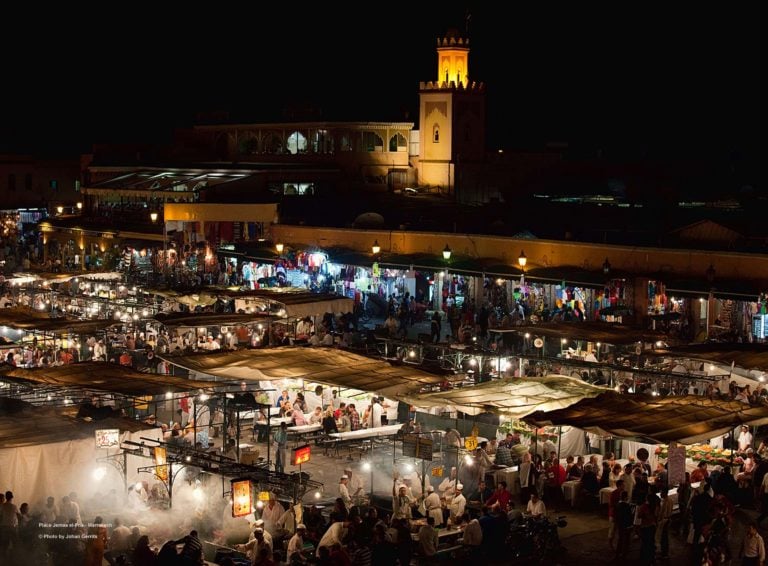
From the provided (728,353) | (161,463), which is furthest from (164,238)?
(161,463)

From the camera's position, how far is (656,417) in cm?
1827

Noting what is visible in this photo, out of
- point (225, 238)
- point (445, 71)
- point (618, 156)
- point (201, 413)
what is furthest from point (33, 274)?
point (618, 156)

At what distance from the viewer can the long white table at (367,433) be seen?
20.9 meters

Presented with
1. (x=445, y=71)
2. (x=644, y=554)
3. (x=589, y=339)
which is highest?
(x=445, y=71)

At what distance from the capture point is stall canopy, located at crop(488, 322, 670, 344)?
24253 millimetres

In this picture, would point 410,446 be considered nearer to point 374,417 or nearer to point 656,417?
point 656,417

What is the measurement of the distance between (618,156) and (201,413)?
179 feet

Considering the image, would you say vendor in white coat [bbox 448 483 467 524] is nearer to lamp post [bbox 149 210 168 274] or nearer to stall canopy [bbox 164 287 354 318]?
stall canopy [bbox 164 287 354 318]

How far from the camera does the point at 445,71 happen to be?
188ft

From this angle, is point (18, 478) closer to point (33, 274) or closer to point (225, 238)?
point (33, 274)

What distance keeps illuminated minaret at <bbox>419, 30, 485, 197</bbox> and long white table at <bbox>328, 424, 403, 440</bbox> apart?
119 ft

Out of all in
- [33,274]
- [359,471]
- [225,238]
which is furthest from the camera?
[225,238]

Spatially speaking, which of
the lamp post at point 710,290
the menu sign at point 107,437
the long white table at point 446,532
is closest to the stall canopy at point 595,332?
the lamp post at point 710,290

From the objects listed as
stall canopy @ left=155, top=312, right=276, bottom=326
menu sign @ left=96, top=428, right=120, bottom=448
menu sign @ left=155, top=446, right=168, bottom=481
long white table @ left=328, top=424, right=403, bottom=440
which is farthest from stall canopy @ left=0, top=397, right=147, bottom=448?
stall canopy @ left=155, top=312, right=276, bottom=326
